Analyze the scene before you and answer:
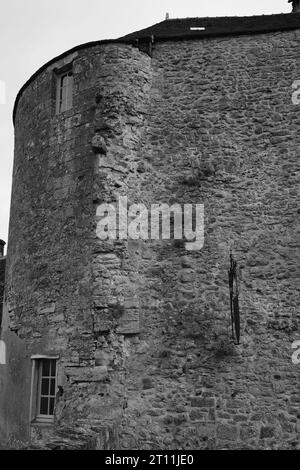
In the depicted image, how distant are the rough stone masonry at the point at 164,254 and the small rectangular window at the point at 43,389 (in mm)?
208

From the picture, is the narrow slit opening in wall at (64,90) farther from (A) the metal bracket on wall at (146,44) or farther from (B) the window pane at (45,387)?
(B) the window pane at (45,387)

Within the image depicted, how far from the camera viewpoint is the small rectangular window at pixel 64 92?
33.7 feet

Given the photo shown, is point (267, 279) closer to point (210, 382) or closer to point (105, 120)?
point (210, 382)

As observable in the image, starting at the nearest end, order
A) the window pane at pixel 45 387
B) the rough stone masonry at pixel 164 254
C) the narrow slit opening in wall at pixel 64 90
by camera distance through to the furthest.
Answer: the rough stone masonry at pixel 164 254, the window pane at pixel 45 387, the narrow slit opening in wall at pixel 64 90

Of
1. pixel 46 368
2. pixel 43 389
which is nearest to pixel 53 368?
pixel 46 368

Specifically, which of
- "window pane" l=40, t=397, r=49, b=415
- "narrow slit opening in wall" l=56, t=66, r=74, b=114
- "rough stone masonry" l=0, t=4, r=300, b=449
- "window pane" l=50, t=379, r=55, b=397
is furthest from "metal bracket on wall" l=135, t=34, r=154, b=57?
"window pane" l=40, t=397, r=49, b=415

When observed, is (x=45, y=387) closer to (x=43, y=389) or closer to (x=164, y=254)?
(x=43, y=389)

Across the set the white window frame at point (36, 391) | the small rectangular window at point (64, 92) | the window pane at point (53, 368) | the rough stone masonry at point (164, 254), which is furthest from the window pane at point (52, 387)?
the small rectangular window at point (64, 92)

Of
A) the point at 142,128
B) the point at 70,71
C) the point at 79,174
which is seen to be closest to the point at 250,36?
the point at 142,128

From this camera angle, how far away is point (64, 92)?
412 inches

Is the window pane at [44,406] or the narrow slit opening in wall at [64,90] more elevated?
the narrow slit opening in wall at [64,90]

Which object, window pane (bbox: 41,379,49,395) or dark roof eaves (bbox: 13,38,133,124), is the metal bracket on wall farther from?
window pane (bbox: 41,379,49,395)

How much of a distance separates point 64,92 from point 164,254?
414 cm

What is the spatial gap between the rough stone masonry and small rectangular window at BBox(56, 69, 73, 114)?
149 mm
